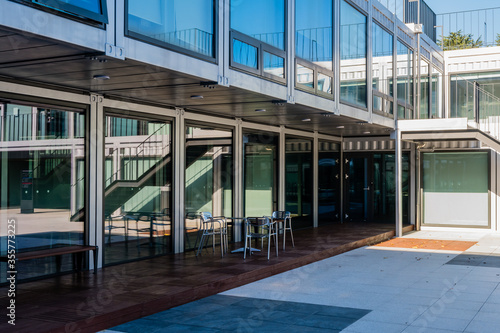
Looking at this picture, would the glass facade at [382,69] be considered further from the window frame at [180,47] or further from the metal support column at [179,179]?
the window frame at [180,47]

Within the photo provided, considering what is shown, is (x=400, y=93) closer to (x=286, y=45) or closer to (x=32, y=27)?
(x=286, y=45)

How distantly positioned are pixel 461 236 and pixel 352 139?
4148 mm

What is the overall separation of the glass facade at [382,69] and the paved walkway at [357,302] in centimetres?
457

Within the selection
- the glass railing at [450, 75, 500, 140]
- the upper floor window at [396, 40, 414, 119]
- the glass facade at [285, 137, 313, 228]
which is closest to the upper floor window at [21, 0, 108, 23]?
the glass facade at [285, 137, 313, 228]

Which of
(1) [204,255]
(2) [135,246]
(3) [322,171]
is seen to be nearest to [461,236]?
(3) [322,171]

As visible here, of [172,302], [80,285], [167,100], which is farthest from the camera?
[167,100]

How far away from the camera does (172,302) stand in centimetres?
638

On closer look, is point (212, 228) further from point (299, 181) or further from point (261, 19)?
point (299, 181)

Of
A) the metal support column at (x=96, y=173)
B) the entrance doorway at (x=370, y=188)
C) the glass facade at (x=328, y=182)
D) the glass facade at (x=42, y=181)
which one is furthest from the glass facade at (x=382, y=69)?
the glass facade at (x=42, y=181)

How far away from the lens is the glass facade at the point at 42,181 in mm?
6844

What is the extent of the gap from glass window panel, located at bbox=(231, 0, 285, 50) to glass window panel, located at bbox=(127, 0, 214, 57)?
75 cm

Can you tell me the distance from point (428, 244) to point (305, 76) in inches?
209

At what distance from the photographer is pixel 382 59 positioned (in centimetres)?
1359

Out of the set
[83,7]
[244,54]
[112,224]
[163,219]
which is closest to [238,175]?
[163,219]
